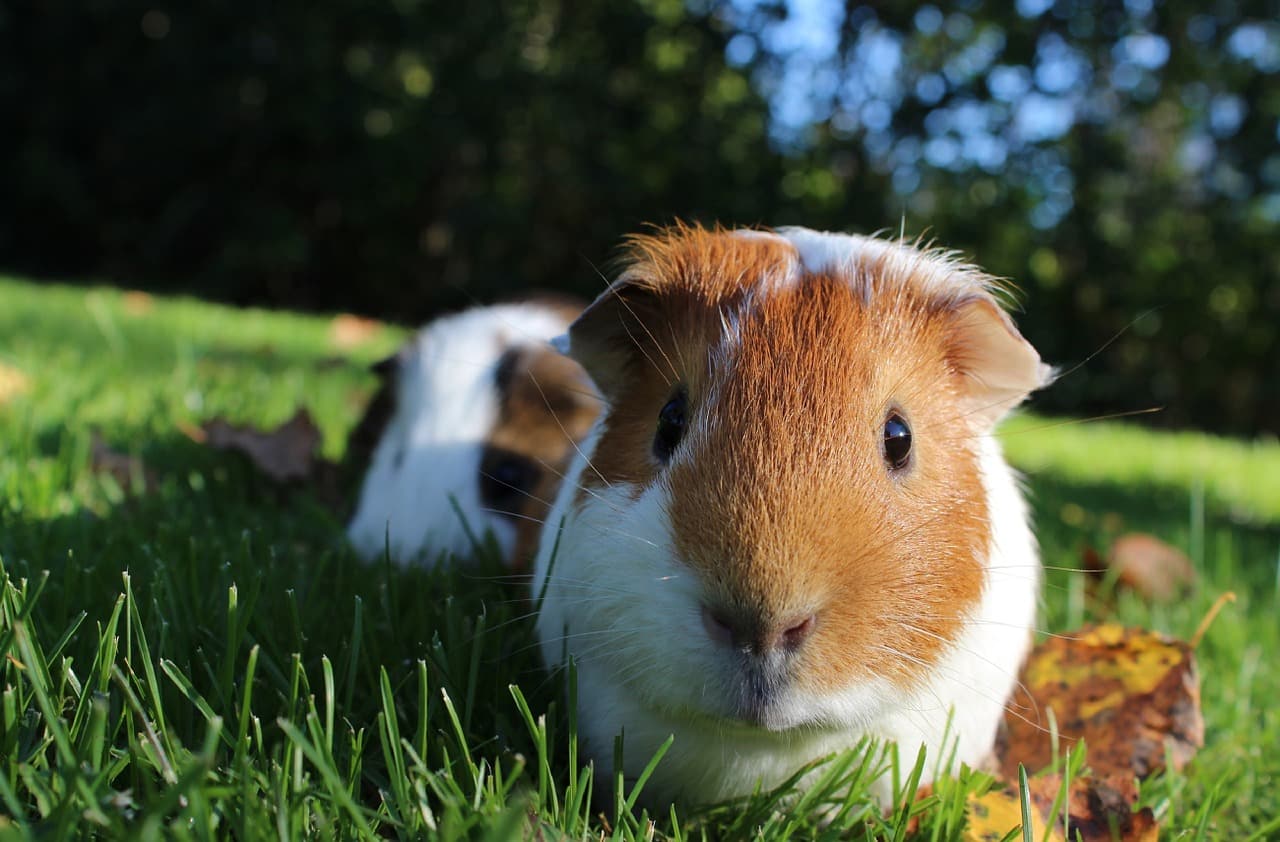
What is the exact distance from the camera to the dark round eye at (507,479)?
8.39ft

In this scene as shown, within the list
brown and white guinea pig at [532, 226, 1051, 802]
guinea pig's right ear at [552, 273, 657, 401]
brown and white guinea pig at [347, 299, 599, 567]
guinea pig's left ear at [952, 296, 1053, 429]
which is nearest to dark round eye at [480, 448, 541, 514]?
brown and white guinea pig at [347, 299, 599, 567]

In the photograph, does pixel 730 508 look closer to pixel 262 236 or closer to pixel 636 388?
pixel 636 388

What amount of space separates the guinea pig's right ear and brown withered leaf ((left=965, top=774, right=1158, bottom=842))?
0.90m

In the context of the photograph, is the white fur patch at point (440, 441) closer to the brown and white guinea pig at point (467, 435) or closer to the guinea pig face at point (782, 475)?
the brown and white guinea pig at point (467, 435)

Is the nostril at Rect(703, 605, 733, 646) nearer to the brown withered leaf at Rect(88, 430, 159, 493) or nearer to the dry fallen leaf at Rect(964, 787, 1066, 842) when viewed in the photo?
the dry fallen leaf at Rect(964, 787, 1066, 842)

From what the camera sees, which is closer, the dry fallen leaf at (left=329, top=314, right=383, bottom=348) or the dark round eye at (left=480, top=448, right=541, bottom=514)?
the dark round eye at (left=480, top=448, right=541, bottom=514)

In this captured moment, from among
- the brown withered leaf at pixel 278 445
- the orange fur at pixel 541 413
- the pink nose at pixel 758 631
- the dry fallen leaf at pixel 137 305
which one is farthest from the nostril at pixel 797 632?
the dry fallen leaf at pixel 137 305

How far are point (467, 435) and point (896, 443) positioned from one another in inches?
62.4

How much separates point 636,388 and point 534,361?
4.40ft

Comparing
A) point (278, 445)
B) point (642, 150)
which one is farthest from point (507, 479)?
point (642, 150)

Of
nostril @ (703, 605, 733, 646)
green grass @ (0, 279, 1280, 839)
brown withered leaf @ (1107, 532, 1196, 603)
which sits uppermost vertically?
nostril @ (703, 605, 733, 646)

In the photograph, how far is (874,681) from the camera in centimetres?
129

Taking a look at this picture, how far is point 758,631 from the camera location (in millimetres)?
1207

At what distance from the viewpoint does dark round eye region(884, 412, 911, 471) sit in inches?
57.8
